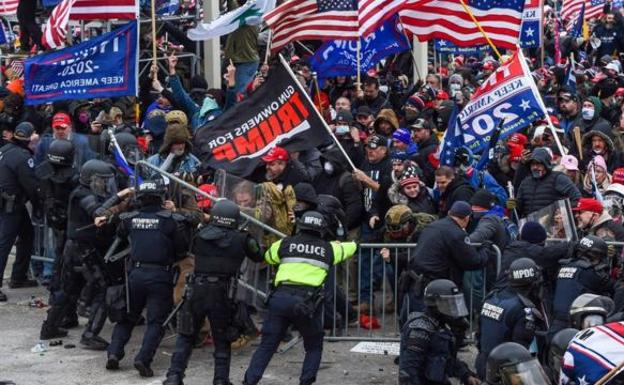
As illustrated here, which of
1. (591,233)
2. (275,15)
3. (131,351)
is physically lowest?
(131,351)

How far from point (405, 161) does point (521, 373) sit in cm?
688

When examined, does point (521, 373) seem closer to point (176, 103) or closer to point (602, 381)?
point (602, 381)

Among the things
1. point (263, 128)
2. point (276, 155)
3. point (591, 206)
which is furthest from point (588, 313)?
point (263, 128)

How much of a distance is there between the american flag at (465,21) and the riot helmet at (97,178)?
448cm

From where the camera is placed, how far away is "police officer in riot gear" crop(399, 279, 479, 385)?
1117 cm

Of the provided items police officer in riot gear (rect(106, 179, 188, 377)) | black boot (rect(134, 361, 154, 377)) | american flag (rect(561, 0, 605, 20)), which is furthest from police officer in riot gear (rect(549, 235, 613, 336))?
american flag (rect(561, 0, 605, 20))

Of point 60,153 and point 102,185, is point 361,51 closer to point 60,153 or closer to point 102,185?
point 60,153

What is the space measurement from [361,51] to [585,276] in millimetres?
6893

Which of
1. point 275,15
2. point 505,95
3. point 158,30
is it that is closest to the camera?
point 505,95

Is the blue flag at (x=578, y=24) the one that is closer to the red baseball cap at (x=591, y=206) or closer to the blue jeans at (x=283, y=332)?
the red baseball cap at (x=591, y=206)

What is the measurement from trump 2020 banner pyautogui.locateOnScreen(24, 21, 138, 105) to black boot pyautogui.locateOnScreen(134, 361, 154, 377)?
419cm

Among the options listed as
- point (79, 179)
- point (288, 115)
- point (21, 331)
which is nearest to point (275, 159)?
point (288, 115)

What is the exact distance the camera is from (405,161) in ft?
48.0

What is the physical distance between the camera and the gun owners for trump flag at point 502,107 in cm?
1509
